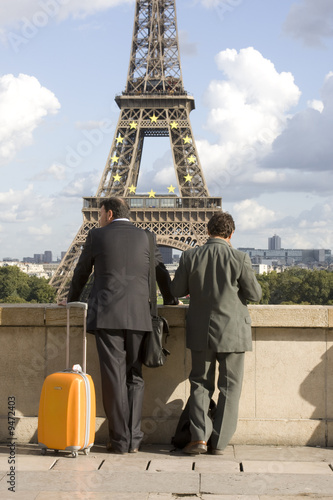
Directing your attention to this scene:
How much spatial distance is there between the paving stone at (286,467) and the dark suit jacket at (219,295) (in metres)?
1.05

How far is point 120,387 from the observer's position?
703 cm

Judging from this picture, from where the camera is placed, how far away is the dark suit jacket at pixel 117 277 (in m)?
6.94

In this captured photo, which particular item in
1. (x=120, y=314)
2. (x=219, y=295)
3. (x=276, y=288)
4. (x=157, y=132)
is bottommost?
(x=120, y=314)

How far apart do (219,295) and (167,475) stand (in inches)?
69.2

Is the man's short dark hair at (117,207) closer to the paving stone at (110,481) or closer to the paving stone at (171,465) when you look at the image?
the paving stone at (171,465)

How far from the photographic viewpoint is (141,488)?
19.0 feet

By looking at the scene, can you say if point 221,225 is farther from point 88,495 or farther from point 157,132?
point 157,132

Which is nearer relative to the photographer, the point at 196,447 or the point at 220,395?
the point at 196,447

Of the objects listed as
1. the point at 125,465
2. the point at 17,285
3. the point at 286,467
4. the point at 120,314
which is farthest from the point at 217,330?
the point at 17,285

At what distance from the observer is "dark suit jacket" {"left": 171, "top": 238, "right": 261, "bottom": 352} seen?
699 cm

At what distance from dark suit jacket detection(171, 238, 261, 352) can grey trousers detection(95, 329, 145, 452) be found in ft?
1.92

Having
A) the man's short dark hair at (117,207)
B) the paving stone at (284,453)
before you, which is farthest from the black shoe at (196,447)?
the man's short dark hair at (117,207)

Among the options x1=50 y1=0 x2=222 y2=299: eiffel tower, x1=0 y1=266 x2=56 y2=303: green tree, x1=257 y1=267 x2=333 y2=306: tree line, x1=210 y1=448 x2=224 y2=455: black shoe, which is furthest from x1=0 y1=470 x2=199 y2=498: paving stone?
x1=0 y1=266 x2=56 y2=303: green tree

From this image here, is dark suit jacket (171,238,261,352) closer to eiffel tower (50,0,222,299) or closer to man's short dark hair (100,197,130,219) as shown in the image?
man's short dark hair (100,197,130,219)
